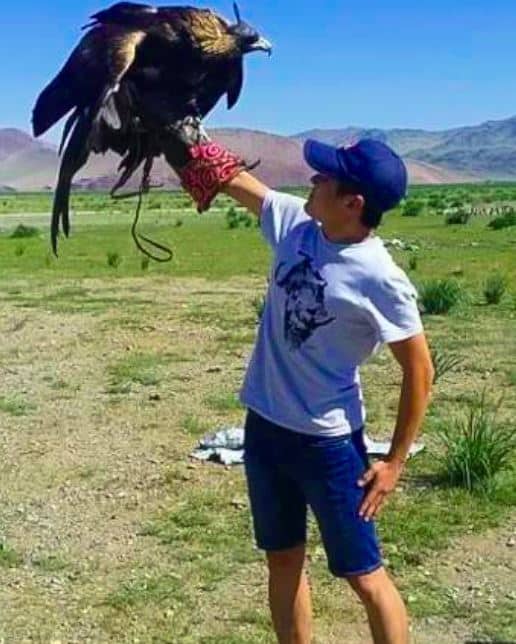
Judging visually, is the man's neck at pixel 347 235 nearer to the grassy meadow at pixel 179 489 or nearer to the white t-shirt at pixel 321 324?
the white t-shirt at pixel 321 324

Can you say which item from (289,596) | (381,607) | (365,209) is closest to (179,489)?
(289,596)

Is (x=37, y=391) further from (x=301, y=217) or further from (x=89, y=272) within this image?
(x=89, y=272)

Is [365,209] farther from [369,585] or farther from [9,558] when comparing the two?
[9,558]

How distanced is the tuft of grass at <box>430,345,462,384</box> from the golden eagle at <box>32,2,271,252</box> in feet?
25.9

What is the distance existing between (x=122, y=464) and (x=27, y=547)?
1.85 m

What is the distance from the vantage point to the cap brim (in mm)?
4172

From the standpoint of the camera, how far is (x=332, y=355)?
4293mm

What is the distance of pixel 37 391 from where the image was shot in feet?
39.1

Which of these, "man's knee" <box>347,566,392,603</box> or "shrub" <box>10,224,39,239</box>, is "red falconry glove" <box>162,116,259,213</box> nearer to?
"man's knee" <box>347,566,392,603</box>

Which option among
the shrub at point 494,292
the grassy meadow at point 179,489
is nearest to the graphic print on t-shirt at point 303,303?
the grassy meadow at point 179,489

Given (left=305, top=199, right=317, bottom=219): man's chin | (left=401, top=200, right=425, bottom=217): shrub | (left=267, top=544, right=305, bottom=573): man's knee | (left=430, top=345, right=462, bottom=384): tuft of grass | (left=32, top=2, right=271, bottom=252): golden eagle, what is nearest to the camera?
(left=32, top=2, right=271, bottom=252): golden eagle

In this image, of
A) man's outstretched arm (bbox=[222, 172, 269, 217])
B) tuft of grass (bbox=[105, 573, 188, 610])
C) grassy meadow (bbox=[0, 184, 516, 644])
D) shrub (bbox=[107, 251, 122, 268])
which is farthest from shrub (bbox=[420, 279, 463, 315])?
man's outstretched arm (bbox=[222, 172, 269, 217])

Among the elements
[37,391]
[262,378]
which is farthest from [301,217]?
[37,391]

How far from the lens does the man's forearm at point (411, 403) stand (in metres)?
4.22
